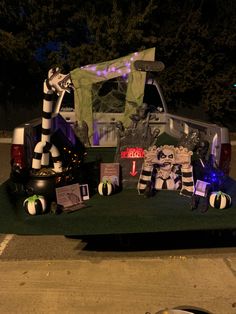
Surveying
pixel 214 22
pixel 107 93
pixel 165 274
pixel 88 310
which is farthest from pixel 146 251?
pixel 214 22

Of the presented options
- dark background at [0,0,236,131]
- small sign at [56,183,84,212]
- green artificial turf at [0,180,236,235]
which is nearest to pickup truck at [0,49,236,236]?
green artificial turf at [0,180,236,235]

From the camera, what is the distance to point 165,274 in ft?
13.0

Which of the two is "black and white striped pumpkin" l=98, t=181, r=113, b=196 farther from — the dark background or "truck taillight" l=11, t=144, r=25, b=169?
the dark background

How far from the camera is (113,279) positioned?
387 cm

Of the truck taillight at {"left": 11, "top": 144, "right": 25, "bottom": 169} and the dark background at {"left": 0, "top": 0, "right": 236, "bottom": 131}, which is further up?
the dark background at {"left": 0, "top": 0, "right": 236, "bottom": 131}

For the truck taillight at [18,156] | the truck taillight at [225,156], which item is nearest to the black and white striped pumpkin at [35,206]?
the truck taillight at [18,156]

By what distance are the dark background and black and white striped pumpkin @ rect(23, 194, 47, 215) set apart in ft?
34.7

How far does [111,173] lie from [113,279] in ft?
4.22

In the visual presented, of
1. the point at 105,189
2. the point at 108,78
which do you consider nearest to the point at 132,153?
the point at 105,189

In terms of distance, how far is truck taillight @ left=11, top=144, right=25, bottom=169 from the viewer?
14.0 ft

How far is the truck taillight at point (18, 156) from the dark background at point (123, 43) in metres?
10.1

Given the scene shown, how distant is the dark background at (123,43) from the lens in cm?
1409

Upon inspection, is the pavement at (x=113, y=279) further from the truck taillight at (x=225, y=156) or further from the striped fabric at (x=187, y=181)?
the truck taillight at (x=225, y=156)

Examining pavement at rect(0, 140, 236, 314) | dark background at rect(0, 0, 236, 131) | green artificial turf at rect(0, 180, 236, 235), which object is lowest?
pavement at rect(0, 140, 236, 314)
